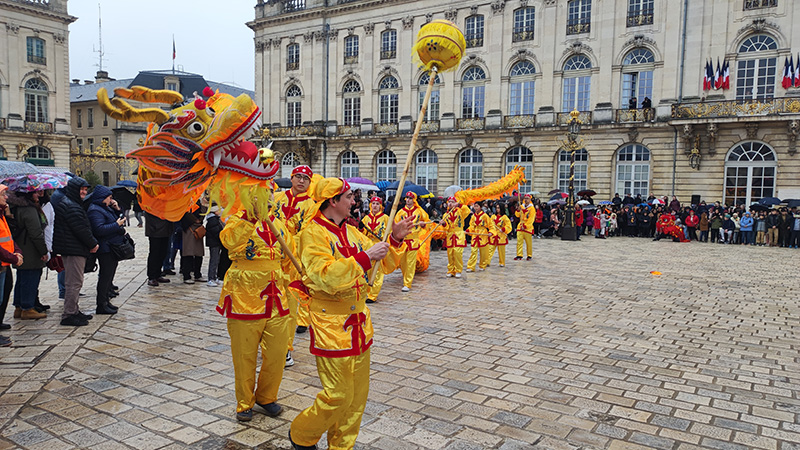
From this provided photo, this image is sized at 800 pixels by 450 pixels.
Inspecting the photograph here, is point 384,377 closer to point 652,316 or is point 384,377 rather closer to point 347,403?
point 347,403

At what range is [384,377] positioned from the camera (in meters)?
5.57

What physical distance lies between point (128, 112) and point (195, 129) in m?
0.41

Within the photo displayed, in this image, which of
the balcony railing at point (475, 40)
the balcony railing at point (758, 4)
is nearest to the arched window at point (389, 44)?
the balcony railing at point (475, 40)

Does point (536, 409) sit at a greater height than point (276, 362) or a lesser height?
lesser

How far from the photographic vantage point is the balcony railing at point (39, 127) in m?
40.4

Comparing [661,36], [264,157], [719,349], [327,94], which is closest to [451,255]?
[719,349]

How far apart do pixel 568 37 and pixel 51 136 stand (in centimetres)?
3669

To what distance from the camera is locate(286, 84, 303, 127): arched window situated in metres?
39.5

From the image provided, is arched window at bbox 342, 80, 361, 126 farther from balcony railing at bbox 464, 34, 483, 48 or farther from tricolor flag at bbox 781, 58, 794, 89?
tricolor flag at bbox 781, 58, 794, 89

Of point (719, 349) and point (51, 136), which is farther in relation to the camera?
point (51, 136)

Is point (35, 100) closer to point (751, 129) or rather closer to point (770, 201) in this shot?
point (751, 129)

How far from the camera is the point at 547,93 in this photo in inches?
1216

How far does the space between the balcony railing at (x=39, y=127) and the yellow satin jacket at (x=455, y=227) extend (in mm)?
39588

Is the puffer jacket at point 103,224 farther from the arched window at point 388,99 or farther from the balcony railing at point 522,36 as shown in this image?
the arched window at point 388,99
